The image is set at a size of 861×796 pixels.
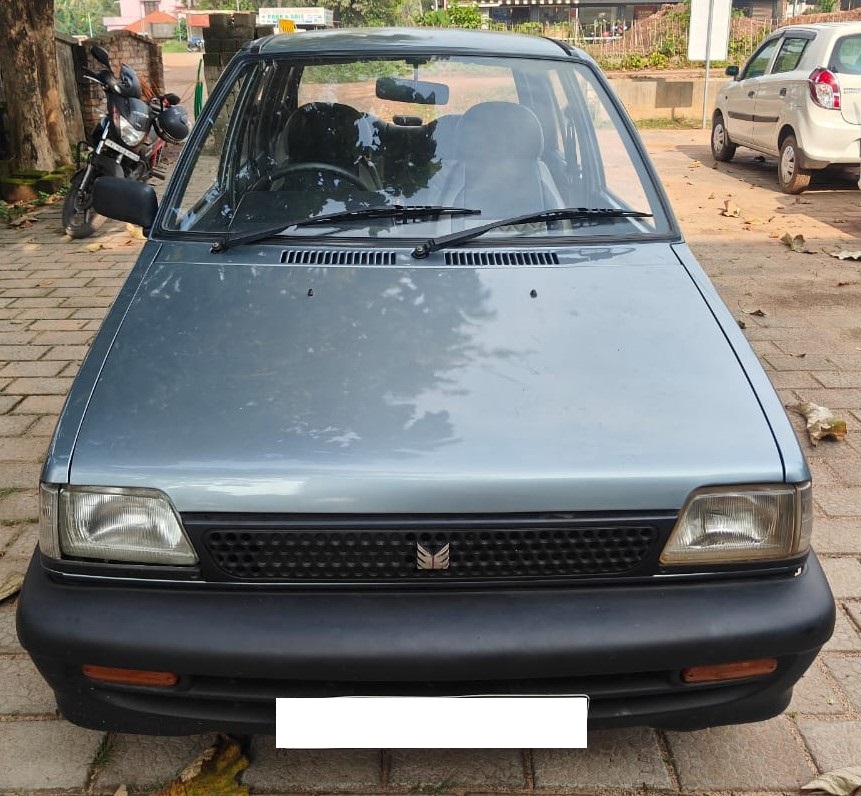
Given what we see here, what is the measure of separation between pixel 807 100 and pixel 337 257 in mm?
8198

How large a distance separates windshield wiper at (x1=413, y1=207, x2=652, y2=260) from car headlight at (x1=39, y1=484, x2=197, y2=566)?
1139mm

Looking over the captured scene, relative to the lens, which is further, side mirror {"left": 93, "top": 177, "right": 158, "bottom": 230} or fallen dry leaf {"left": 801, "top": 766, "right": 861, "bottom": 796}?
side mirror {"left": 93, "top": 177, "right": 158, "bottom": 230}

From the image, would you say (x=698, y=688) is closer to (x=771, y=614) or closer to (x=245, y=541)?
(x=771, y=614)

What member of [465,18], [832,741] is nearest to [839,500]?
[832,741]

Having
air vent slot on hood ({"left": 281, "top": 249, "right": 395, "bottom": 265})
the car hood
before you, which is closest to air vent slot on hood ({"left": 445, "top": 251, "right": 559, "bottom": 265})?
the car hood

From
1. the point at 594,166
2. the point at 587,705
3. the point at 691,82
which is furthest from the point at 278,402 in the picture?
the point at 691,82

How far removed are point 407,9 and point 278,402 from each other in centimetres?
4266

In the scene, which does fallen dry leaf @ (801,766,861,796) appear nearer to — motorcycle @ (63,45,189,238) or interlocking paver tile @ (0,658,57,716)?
interlocking paver tile @ (0,658,57,716)

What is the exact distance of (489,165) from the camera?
→ 3.17 meters

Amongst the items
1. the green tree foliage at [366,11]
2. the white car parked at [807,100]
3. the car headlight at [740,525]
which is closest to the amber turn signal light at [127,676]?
the car headlight at [740,525]

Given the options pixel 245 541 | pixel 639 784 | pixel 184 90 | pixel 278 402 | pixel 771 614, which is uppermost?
pixel 278 402

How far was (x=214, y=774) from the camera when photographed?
2375 millimetres

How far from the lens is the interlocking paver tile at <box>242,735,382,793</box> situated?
236 cm

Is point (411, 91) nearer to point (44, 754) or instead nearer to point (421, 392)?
point (421, 392)
